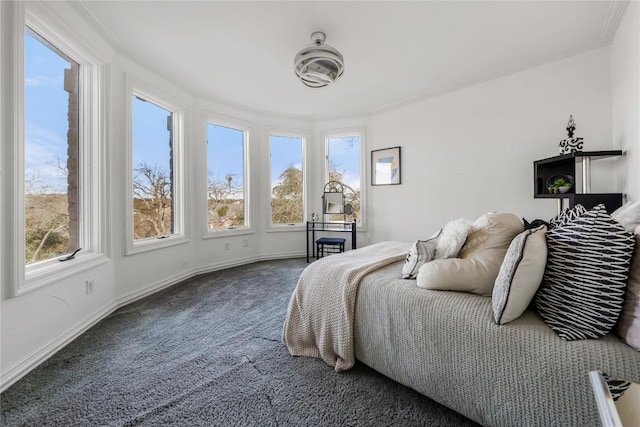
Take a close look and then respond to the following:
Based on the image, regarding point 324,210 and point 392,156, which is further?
point 324,210

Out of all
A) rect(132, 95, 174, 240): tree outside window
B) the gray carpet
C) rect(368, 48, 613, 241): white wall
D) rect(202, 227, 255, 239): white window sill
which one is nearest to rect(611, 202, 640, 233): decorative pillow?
the gray carpet

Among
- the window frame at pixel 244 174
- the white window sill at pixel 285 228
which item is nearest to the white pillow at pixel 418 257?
the window frame at pixel 244 174

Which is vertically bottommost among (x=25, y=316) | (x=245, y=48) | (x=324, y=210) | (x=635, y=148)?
(x=25, y=316)

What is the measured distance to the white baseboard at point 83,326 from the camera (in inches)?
59.4

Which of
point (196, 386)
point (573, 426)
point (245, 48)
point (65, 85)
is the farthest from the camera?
point (245, 48)

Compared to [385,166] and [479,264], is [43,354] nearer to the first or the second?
[479,264]

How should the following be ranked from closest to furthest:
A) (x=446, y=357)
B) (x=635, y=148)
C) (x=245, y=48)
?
(x=446, y=357)
(x=635, y=148)
(x=245, y=48)

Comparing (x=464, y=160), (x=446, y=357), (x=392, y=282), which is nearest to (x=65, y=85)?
(x=392, y=282)

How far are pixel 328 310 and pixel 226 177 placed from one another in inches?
124

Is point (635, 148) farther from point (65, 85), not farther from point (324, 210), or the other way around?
point (65, 85)

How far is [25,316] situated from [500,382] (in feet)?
8.54

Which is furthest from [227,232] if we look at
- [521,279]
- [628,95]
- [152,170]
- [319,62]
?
[628,95]

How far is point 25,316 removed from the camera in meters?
1.61

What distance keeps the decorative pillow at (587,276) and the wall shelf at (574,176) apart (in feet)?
5.01
